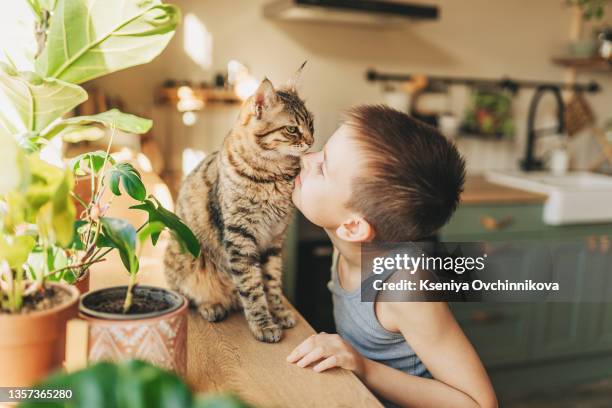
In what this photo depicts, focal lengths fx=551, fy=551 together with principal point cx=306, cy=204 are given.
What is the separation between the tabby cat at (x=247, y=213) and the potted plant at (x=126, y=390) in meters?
0.52

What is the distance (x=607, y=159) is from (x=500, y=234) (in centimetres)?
139

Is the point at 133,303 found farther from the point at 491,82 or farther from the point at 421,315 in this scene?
the point at 491,82

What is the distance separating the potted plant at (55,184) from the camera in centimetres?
54

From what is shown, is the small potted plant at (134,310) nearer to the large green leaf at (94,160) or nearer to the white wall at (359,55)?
the large green leaf at (94,160)

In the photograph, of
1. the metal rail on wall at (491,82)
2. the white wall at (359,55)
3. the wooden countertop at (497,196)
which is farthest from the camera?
the metal rail on wall at (491,82)

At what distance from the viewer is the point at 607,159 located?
11.5 feet

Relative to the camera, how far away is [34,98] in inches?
28.4

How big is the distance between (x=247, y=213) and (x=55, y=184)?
17.2 inches

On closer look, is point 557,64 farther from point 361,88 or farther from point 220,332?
point 220,332

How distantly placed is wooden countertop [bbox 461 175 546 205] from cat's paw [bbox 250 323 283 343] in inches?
69.2

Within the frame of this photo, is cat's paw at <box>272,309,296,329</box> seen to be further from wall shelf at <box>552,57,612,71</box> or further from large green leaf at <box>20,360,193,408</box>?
wall shelf at <box>552,57,612,71</box>

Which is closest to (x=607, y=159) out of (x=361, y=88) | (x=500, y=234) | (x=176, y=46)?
(x=500, y=234)

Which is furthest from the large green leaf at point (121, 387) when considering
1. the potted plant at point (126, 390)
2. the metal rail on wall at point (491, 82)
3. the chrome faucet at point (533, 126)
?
the chrome faucet at point (533, 126)

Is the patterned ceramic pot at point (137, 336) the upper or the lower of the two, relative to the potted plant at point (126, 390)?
lower
